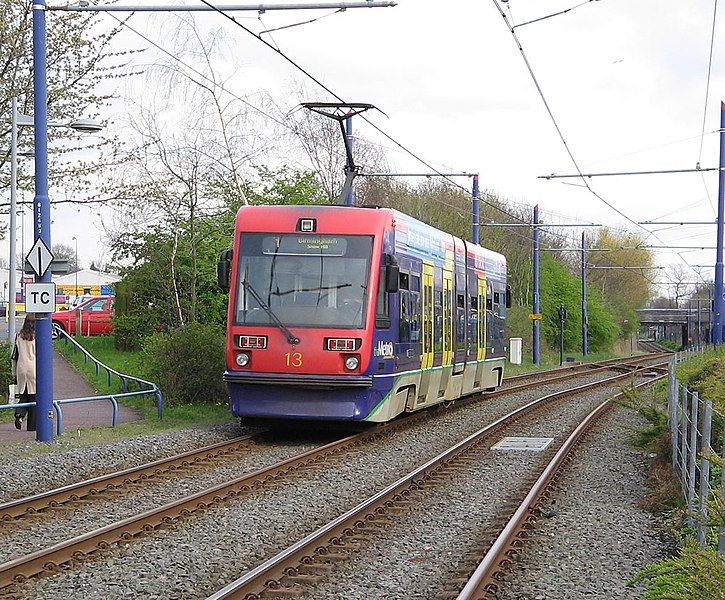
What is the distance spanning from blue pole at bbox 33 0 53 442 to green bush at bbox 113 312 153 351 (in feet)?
52.8

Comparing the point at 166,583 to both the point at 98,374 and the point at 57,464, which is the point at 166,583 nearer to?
the point at 57,464

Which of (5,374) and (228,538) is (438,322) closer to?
(5,374)

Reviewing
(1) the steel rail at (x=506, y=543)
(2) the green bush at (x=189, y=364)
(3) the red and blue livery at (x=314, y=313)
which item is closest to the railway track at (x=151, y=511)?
(3) the red and blue livery at (x=314, y=313)

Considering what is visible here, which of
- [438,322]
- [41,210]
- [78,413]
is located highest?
[41,210]

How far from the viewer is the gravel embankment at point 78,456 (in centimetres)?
1285

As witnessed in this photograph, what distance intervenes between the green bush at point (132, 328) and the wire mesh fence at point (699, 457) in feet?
70.3

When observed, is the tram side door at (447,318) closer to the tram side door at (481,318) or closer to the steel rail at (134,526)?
the tram side door at (481,318)

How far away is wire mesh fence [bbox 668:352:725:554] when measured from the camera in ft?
24.2

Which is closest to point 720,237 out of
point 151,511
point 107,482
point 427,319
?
point 427,319

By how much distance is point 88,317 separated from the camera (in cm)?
4719

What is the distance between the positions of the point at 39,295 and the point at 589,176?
Result: 15744mm

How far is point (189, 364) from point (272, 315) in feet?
18.4

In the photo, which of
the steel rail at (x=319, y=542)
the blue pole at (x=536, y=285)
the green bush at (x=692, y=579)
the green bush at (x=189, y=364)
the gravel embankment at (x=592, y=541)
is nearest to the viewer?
the green bush at (x=692, y=579)

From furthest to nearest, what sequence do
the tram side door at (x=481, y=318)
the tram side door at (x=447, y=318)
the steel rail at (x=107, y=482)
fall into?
the tram side door at (x=481, y=318) < the tram side door at (x=447, y=318) < the steel rail at (x=107, y=482)
